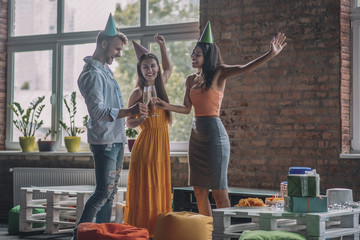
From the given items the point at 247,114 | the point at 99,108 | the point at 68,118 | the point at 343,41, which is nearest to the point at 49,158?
the point at 68,118

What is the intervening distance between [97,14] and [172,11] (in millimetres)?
965

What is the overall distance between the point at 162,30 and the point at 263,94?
56.8 inches

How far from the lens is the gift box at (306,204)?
117 inches

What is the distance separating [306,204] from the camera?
117 inches

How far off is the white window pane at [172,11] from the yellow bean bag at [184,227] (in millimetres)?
2821

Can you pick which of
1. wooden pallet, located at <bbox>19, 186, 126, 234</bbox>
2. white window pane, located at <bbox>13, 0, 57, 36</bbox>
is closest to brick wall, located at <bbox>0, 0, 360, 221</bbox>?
wooden pallet, located at <bbox>19, 186, 126, 234</bbox>

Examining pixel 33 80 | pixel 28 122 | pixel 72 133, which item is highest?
pixel 33 80

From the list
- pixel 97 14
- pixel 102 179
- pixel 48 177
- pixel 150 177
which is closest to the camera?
pixel 102 179

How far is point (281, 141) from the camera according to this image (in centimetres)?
512

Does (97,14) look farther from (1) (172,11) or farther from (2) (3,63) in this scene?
(2) (3,63)

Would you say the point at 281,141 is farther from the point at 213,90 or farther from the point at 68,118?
the point at 68,118

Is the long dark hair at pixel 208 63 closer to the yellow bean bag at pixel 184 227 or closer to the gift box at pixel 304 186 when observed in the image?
the yellow bean bag at pixel 184 227

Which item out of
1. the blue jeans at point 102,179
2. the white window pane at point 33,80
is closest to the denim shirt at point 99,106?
the blue jeans at point 102,179

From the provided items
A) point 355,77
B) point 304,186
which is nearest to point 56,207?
point 304,186
